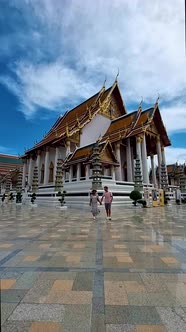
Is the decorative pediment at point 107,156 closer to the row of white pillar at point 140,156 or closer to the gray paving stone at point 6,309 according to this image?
the row of white pillar at point 140,156

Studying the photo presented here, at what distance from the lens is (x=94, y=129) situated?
93.0ft

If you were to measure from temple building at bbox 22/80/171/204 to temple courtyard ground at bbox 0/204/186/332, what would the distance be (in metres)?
16.4

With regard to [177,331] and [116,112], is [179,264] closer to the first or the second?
[177,331]

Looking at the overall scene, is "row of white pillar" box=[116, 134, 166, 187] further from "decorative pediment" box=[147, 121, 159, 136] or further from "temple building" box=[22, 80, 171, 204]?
"decorative pediment" box=[147, 121, 159, 136]

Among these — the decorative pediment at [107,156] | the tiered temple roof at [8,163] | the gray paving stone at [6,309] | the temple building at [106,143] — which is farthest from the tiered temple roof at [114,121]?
the gray paving stone at [6,309]

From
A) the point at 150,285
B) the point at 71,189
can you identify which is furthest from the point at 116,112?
the point at 150,285

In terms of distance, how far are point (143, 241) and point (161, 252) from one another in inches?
32.9

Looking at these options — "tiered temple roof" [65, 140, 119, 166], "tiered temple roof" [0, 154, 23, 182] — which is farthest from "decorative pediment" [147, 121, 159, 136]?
"tiered temple roof" [0, 154, 23, 182]

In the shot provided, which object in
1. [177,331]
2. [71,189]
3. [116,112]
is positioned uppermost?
[116,112]

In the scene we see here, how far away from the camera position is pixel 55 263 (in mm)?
3061

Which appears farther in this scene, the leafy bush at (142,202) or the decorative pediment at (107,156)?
the decorative pediment at (107,156)

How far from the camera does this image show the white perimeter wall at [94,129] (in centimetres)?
2716

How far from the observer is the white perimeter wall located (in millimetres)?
27156

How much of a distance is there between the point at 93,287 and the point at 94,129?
26894 millimetres
